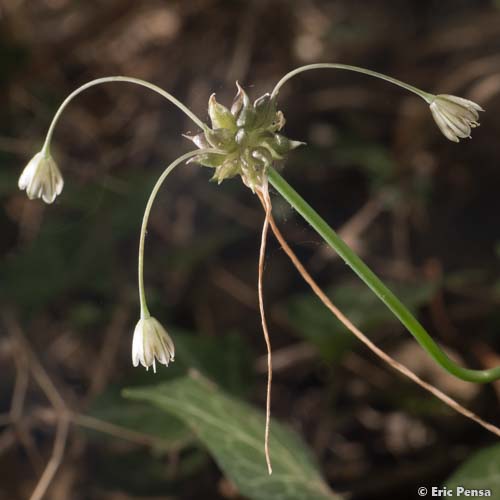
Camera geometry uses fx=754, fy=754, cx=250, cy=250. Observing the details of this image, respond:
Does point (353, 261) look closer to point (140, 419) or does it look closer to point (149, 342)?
point (149, 342)

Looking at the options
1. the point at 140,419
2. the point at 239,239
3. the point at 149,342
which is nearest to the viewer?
the point at 149,342

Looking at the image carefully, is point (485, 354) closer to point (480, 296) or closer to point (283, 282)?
point (480, 296)

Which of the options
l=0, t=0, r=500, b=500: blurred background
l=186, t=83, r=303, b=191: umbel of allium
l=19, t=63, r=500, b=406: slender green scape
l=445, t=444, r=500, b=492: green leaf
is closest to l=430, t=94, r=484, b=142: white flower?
l=19, t=63, r=500, b=406: slender green scape

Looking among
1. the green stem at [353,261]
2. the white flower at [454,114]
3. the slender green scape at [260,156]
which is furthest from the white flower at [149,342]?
the white flower at [454,114]

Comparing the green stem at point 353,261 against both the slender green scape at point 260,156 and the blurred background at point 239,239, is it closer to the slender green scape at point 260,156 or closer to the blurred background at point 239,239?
the slender green scape at point 260,156

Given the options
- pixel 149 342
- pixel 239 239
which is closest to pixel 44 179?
pixel 149 342

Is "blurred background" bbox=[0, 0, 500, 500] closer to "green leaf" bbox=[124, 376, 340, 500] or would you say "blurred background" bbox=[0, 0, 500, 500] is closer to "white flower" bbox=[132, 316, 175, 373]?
"green leaf" bbox=[124, 376, 340, 500]
